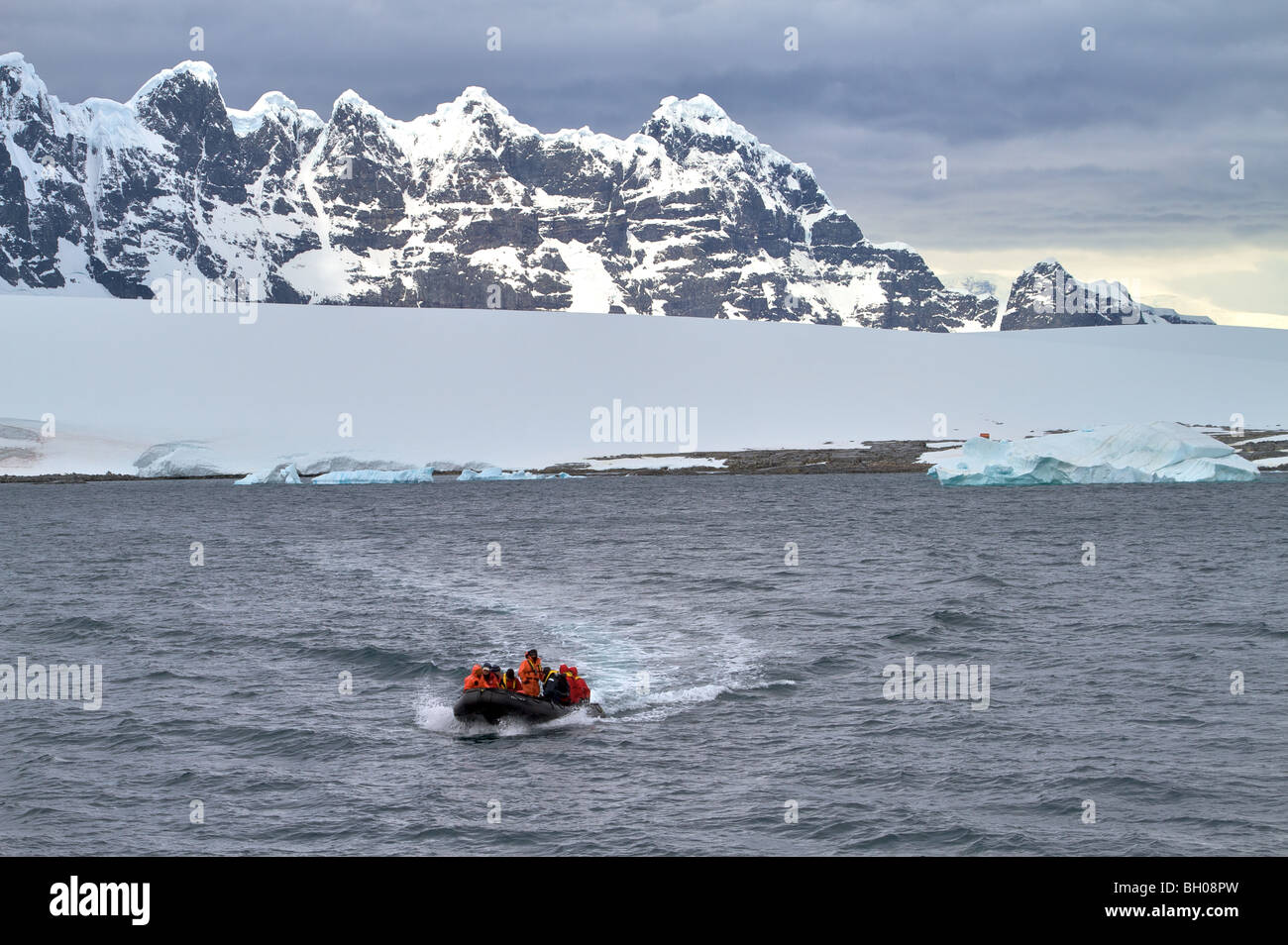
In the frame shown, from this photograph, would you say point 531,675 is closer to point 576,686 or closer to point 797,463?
point 576,686

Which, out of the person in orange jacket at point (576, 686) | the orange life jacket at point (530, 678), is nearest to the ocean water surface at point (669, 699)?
the person in orange jacket at point (576, 686)

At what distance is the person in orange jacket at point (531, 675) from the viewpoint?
18.4 meters

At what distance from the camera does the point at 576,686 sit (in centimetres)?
1875

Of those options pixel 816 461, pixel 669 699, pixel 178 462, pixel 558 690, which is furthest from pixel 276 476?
pixel 558 690

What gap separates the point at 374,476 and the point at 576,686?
75.8m

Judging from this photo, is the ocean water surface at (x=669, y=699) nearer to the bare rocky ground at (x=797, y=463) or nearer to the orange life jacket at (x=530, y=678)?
the orange life jacket at (x=530, y=678)

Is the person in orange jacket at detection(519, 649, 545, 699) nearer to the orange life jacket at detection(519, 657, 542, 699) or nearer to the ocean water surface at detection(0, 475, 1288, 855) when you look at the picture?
the orange life jacket at detection(519, 657, 542, 699)

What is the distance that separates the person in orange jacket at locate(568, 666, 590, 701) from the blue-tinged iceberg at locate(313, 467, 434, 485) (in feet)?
245

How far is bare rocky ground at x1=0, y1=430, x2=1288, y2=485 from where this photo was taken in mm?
92562

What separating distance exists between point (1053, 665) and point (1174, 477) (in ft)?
195

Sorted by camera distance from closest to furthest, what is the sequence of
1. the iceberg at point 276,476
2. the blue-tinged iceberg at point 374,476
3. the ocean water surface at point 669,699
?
the ocean water surface at point 669,699 < the iceberg at point 276,476 < the blue-tinged iceberg at point 374,476

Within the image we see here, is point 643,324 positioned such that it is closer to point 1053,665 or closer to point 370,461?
point 370,461

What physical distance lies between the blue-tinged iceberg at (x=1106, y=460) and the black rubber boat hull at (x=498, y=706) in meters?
59.6
